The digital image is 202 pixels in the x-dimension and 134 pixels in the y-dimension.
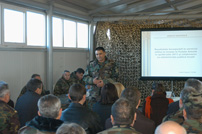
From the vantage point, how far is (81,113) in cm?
223

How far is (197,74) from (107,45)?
2177mm

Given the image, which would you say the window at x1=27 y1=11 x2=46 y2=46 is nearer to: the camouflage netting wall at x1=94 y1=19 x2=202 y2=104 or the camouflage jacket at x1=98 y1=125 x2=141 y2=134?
the camouflage netting wall at x1=94 y1=19 x2=202 y2=104

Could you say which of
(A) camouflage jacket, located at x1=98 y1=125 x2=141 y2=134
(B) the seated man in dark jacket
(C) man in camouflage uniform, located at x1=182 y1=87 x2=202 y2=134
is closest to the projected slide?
(B) the seated man in dark jacket

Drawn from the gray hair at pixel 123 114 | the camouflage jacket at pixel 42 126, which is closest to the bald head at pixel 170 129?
the gray hair at pixel 123 114

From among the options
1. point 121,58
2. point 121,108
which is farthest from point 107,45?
point 121,108

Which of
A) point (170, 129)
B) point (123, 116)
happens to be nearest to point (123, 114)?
point (123, 116)

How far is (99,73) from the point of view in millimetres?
4344

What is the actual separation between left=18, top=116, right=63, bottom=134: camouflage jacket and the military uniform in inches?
98.1

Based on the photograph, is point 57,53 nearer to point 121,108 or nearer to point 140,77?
point 140,77

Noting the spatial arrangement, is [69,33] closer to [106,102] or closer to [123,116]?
[106,102]

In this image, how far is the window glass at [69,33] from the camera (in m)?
6.20

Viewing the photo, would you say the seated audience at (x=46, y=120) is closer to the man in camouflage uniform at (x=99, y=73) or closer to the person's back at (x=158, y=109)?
the person's back at (x=158, y=109)

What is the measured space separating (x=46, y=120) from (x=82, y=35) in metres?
5.26

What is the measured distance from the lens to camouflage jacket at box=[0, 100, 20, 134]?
2.18m
